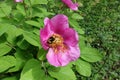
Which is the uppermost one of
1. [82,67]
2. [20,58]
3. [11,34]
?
[11,34]

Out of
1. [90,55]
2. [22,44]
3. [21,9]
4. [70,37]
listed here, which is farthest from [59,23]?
[21,9]

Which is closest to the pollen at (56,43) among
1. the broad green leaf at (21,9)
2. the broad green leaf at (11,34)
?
the broad green leaf at (11,34)

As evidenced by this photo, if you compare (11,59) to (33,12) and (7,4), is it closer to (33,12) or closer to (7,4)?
(33,12)

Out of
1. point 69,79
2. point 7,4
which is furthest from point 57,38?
point 7,4

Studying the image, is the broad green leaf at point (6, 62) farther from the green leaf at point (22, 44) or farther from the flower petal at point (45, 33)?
the flower petal at point (45, 33)

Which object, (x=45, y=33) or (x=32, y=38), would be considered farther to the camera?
(x=32, y=38)

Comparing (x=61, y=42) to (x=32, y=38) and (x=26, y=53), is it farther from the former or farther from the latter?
(x=26, y=53)

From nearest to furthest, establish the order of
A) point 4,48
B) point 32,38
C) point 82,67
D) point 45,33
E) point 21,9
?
1. point 45,33
2. point 32,38
3. point 4,48
4. point 82,67
5. point 21,9
